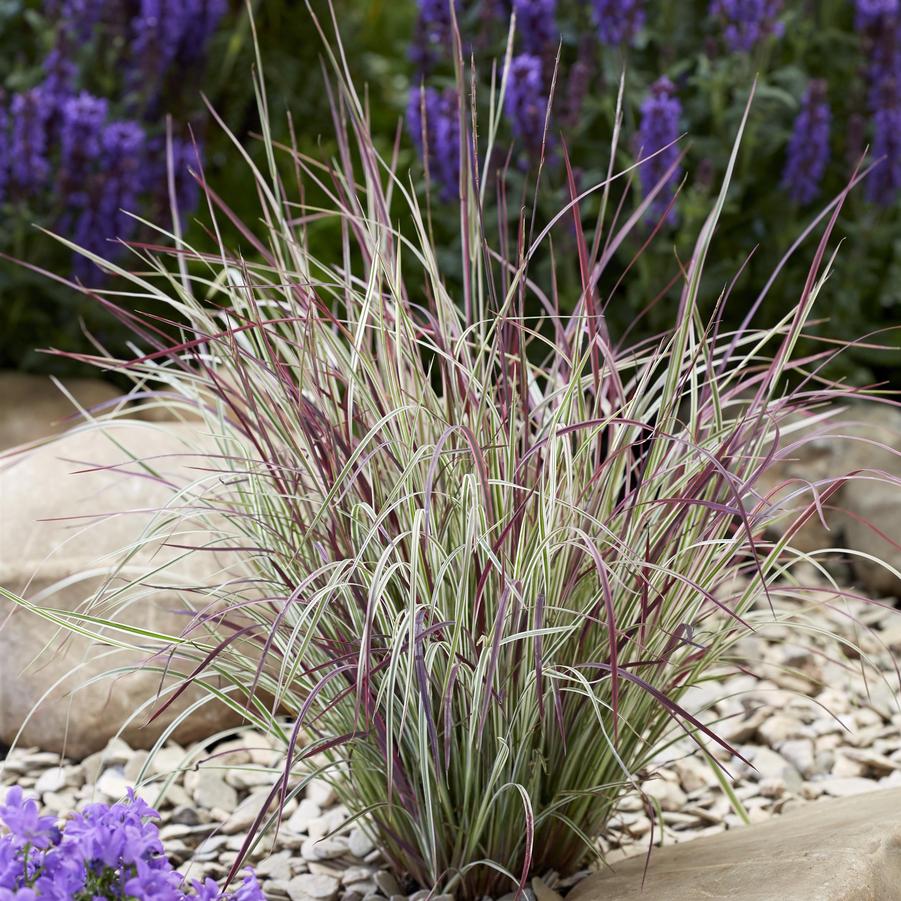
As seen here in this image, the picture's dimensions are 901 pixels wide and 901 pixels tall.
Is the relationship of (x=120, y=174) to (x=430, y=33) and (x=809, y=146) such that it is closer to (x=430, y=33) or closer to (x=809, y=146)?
(x=430, y=33)

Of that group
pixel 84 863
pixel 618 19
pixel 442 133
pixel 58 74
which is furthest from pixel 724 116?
pixel 84 863

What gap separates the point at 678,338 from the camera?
1.29m

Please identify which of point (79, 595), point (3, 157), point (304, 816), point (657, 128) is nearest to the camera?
point (304, 816)

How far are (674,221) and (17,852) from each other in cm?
225

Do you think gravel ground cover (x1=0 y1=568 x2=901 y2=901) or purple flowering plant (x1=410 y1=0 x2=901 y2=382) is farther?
purple flowering plant (x1=410 y1=0 x2=901 y2=382)

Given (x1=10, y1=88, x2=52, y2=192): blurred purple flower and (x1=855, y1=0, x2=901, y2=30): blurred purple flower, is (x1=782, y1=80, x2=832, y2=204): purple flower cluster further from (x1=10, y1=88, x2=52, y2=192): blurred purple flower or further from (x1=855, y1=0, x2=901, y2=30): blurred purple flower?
(x1=10, y1=88, x2=52, y2=192): blurred purple flower

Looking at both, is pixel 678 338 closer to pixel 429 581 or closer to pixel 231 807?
pixel 429 581

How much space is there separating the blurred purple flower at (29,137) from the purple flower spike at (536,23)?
1162mm

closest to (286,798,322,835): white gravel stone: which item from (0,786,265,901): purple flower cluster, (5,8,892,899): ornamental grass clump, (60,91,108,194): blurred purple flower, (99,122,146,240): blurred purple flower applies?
(5,8,892,899): ornamental grass clump

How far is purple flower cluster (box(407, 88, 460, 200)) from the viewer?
2.56 meters

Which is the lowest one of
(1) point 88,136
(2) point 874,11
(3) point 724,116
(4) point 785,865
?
(4) point 785,865

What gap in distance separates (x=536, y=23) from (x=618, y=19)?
0.19m

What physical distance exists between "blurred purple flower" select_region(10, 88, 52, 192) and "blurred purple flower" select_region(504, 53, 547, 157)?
1142mm

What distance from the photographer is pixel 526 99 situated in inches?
99.4
